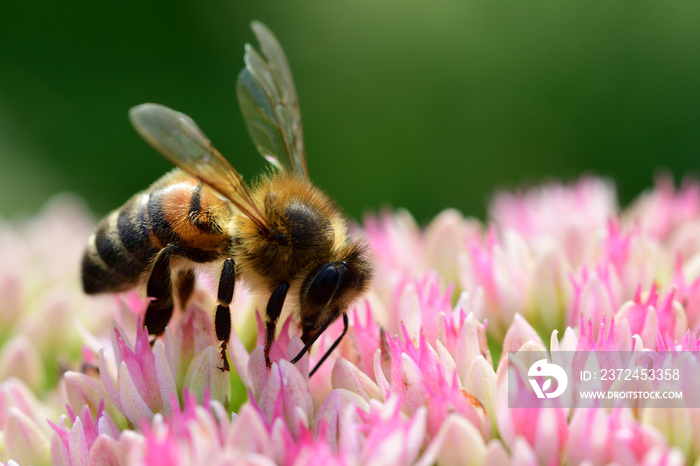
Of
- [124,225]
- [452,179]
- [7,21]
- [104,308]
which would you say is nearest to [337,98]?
[452,179]

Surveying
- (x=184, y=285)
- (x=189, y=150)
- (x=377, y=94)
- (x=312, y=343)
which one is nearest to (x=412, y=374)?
(x=312, y=343)

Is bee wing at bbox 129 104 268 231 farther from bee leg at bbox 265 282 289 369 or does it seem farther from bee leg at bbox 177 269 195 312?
bee leg at bbox 177 269 195 312

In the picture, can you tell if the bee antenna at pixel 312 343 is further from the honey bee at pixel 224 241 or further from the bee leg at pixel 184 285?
the bee leg at pixel 184 285

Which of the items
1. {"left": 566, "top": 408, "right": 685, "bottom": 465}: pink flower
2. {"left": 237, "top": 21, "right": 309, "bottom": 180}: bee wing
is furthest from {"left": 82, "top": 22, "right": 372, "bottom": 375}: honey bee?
{"left": 566, "top": 408, "right": 685, "bottom": 465}: pink flower

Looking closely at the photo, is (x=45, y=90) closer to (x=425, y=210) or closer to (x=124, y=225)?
(x=425, y=210)

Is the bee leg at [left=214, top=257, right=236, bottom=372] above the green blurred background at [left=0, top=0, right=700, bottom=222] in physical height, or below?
below

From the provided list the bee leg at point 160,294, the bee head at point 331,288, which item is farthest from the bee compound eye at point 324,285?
the bee leg at point 160,294

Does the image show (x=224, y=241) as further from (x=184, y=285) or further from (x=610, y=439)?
(x=610, y=439)
